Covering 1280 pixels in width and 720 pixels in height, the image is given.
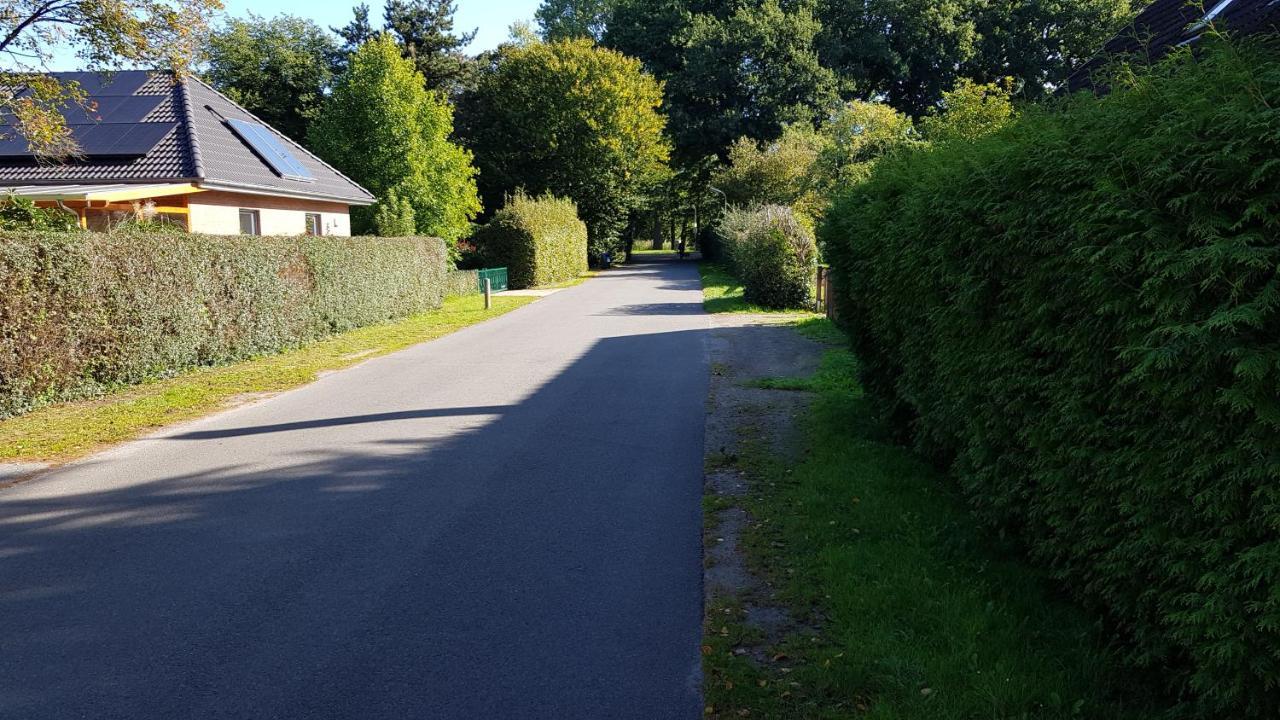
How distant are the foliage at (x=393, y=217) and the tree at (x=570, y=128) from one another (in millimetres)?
17876

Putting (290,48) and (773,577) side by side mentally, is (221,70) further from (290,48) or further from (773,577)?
(773,577)

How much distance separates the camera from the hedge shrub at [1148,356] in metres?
2.79

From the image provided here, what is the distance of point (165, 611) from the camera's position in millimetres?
4828

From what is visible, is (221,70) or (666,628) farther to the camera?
(221,70)

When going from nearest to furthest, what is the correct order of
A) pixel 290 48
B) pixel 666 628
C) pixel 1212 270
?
pixel 1212 270
pixel 666 628
pixel 290 48

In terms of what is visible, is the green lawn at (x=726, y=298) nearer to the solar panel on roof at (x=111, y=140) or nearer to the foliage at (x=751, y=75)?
the solar panel on roof at (x=111, y=140)

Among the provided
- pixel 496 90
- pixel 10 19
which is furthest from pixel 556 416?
pixel 496 90

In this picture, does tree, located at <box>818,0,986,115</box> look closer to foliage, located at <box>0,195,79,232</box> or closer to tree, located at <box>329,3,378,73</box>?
tree, located at <box>329,3,378,73</box>

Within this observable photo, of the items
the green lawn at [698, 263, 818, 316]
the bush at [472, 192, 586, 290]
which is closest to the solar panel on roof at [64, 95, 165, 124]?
the bush at [472, 192, 586, 290]


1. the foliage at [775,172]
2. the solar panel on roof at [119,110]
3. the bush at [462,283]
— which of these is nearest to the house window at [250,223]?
the solar panel on roof at [119,110]

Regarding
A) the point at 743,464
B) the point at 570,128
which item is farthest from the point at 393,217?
the point at 743,464

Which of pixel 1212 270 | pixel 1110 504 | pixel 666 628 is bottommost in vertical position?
pixel 666 628

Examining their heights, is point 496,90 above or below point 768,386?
above

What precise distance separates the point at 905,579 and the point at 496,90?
5454 centimetres
